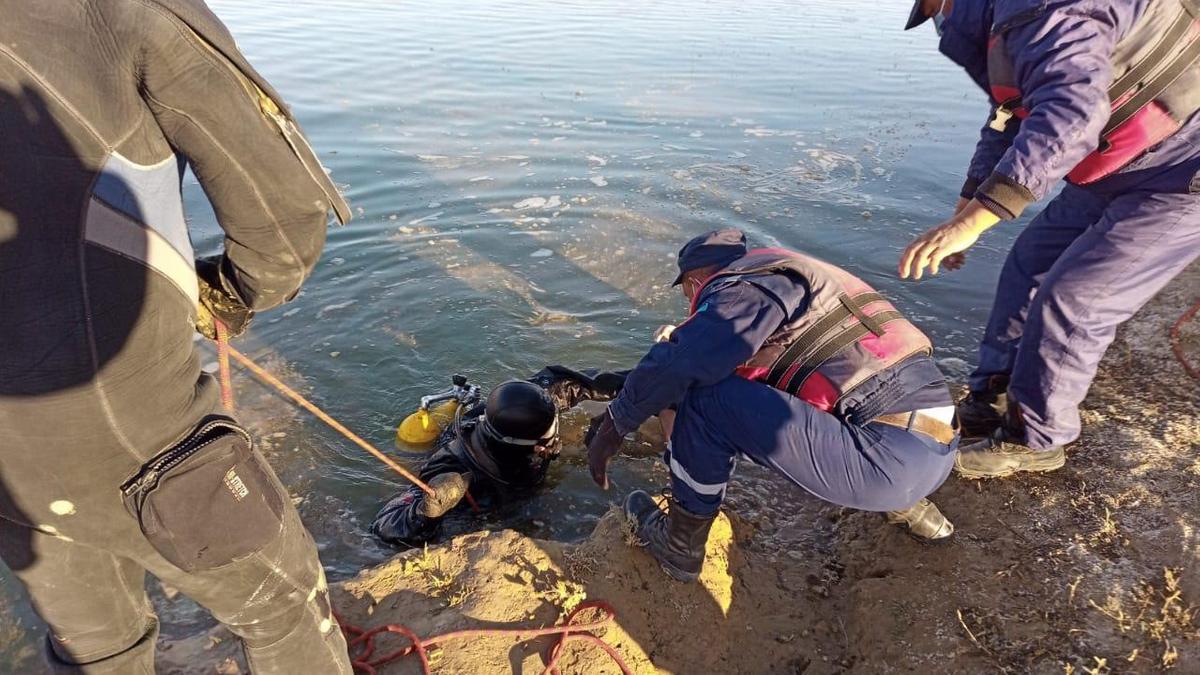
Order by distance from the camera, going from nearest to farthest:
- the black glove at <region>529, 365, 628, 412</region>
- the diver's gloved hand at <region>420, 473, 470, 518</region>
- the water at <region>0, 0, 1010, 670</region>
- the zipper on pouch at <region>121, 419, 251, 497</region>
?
the zipper on pouch at <region>121, 419, 251, 497</region> → the diver's gloved hand at <region>420, 473, 470, 518</region> → the black glove at <region>529, 365, 628, 412</region> → the water at <region>0, 0, 1010, 670</region>

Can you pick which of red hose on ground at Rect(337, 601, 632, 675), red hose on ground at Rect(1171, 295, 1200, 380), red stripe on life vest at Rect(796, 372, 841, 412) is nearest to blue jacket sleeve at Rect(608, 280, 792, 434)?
red stripe on life vest at Rect(796, 372, 841, 412)

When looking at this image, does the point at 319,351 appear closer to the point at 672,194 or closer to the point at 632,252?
the point at 632,252

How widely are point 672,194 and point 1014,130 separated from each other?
5.68 meters

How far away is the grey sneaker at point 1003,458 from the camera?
3.46 metres

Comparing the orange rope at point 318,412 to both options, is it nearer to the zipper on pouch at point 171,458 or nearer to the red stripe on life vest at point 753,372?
the zipper on pouch at point 171,458

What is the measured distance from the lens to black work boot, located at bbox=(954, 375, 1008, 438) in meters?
3.88

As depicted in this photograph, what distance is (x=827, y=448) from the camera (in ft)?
8.55

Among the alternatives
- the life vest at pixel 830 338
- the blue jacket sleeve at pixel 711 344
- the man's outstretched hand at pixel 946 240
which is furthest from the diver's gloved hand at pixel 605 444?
the man's outstretched hand at pixel 946 240

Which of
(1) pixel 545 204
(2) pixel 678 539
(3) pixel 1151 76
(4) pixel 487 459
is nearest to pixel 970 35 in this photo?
(3) pixel 1151 76

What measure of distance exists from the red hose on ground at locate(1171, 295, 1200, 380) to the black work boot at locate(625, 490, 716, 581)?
3537 millimetres

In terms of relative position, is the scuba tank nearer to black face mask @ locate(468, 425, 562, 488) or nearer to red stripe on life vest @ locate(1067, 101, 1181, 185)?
black face mask @ locate(468, 425, 562, 488)

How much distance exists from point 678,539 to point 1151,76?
9.17 ft

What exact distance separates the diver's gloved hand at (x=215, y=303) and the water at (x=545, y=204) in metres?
2.10

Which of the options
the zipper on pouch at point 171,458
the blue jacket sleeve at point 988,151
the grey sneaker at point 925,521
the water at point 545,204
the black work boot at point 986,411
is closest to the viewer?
the zipper on pouch at point 171,458
